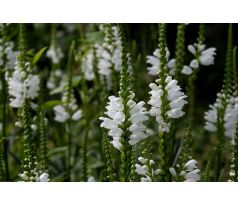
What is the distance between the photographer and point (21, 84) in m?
3.45

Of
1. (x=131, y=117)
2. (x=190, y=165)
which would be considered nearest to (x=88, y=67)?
(x=190, y=165)

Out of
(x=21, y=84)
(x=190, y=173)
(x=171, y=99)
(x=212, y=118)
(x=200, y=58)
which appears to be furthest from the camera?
(x=212, y=118)

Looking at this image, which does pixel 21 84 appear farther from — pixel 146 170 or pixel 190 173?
pixel 190 173

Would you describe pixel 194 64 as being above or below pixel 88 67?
below

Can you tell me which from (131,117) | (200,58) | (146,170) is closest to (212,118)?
(200,58)

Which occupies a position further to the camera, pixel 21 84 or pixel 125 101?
pixel 21 84

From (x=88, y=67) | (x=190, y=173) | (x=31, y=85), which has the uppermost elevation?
(x=88, y=67)

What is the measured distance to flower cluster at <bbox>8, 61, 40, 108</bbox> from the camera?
11.1 ft

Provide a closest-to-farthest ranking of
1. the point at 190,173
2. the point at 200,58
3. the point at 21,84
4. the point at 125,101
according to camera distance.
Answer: the point at 125,101
the point at 190,173
the point at 21,84
the point at 200,58

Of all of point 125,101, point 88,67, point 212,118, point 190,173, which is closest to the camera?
point 125,101

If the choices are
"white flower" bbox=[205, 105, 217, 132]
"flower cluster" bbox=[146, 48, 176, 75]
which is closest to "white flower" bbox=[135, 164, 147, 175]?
"flower cluster" bbox=[146, 48, 176, 75]

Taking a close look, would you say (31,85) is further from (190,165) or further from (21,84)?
(190,165)

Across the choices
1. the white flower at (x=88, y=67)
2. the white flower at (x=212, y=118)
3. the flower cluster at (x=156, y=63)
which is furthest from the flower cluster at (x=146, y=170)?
the white flower at (x=88, y=67)
